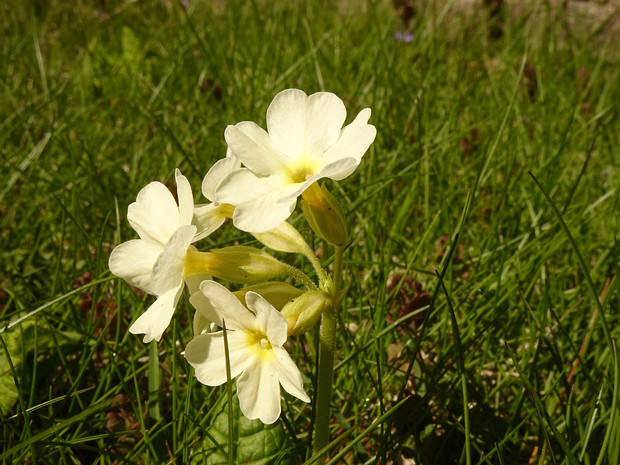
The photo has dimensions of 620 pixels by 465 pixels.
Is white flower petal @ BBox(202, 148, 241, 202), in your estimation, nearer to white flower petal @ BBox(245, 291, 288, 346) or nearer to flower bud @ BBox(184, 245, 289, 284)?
flower bud @ BBox(184, 245, 289, 284)

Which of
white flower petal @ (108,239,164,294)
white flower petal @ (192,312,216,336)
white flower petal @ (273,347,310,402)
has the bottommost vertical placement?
white flower petal @ (273,347,310,402)

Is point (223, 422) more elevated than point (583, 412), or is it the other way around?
point (223, 422)

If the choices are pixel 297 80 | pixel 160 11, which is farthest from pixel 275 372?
pixel 160 11

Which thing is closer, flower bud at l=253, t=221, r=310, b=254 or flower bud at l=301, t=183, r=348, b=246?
flower bud at l=301, t=183, r=348, b=246

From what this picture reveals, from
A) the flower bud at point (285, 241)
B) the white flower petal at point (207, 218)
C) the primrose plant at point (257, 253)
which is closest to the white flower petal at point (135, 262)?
the primrose plant at point (257, 253)

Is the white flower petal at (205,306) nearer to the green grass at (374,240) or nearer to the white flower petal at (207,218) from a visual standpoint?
the white flower petal at (207,218)

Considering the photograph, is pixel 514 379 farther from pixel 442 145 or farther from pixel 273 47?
pixel 273 47

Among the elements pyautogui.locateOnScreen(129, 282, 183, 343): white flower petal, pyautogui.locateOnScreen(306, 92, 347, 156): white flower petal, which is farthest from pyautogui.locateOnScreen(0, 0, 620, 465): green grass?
pyautogui.locateOnScreen(306, 92, 347, 156): white flower petal
